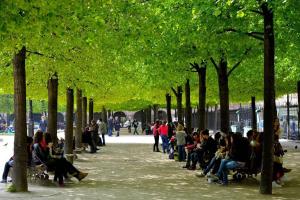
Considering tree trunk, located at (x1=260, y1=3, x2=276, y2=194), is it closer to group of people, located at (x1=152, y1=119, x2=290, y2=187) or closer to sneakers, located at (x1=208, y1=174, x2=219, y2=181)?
group of people, located at (x1=152, y1=119, x2=290, y2=187)

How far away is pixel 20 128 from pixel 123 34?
11.1 ft

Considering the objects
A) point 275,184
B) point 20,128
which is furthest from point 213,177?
point 20,128

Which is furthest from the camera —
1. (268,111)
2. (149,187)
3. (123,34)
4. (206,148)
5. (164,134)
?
(164,134)

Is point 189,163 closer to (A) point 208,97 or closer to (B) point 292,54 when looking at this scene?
(B) point 292,54

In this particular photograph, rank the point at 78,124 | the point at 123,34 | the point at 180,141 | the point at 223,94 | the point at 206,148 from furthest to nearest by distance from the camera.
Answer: the point at 78,124 → the point at 180,141 → the point at 223,94 → the point at 206,148 → the point at 123,34

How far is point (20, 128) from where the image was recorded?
13.4 meters

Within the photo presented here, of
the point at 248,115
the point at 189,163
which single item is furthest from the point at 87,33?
the point at 248,115

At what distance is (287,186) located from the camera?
14.5 m

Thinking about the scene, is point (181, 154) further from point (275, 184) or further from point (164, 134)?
point (275, 184)

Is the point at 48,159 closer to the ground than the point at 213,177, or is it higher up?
higher up

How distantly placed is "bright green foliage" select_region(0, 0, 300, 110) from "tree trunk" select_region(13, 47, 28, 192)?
0.61 m

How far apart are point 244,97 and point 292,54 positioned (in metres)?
17.9

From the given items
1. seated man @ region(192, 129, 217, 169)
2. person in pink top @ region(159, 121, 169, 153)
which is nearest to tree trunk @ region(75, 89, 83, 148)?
person in pink top @ region(159, 121, 169, 153)

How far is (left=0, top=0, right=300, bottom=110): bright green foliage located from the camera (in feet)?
31.0
